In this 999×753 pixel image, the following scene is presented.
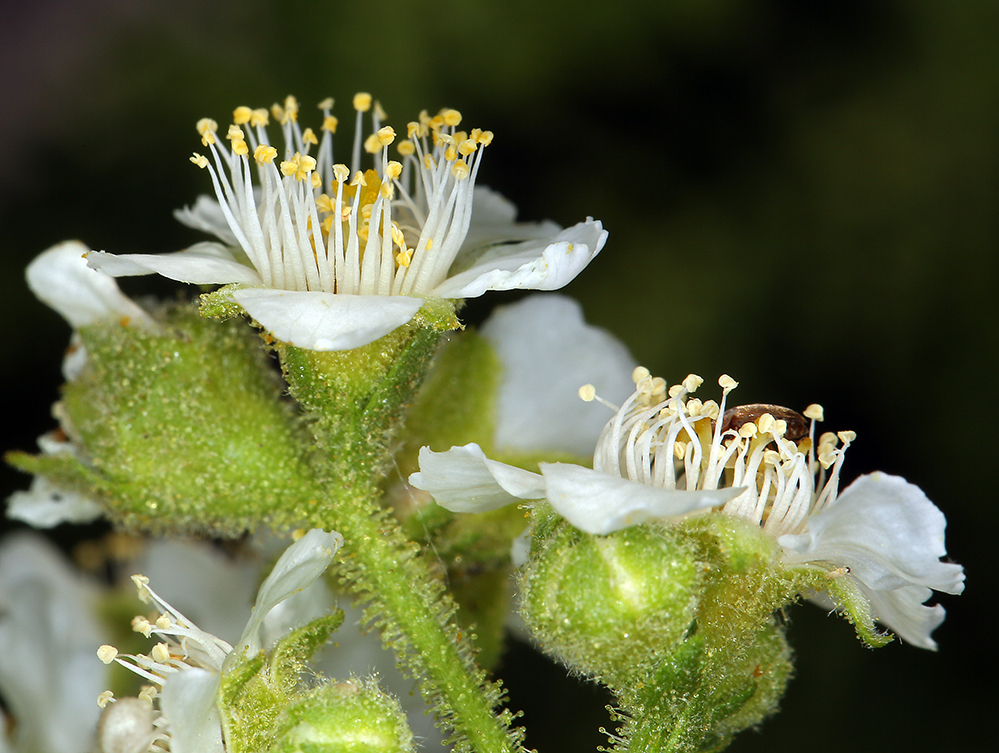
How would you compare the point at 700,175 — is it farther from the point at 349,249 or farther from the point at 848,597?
the point at 848,597

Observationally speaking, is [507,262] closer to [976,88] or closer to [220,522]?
[220,522]

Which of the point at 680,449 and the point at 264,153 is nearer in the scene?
the point at 680,449

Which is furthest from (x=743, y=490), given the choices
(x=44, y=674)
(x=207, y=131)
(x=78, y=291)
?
(x=44, y=674)

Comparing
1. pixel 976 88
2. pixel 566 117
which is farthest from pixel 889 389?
pixel 566 117

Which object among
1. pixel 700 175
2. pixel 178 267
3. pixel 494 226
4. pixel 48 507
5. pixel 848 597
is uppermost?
pixel 700 175

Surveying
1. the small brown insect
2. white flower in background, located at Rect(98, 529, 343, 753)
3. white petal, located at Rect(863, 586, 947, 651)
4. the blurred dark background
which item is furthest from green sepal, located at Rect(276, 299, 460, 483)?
the blurred dark background

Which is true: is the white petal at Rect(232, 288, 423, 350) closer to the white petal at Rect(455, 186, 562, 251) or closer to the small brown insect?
the white petal at Rect(455, 186, 562, 251)
